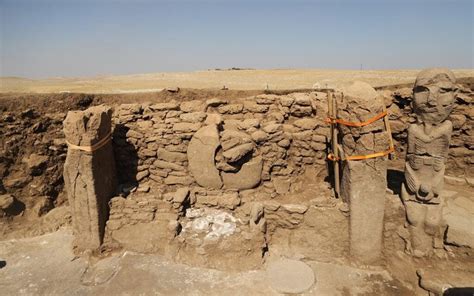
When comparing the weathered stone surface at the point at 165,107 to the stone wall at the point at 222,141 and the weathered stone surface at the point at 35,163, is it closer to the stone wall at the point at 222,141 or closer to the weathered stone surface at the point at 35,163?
the stone wall at the point at 222,141

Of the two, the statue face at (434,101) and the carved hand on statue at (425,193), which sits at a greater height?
the statue face at (434,101)

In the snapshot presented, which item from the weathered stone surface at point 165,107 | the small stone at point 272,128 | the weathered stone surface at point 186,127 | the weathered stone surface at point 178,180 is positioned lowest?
the weathered stone surface at point 178,180

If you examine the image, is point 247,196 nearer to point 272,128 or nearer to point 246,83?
point 272,128

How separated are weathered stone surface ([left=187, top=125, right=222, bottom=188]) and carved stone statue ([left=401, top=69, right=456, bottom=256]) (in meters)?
3.71

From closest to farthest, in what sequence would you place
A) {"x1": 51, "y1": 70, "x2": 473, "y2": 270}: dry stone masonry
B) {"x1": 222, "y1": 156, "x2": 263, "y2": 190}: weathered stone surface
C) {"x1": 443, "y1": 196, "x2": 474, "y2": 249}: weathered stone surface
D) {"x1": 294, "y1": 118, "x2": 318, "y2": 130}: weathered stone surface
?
{"x1": 443, "y1": 196, "x2": 474, "y2": 249}: weathered stone surface, {"x1": 51, "y1": 70, "x2": 473, "y2": 270}: dry stone masonry, {"x1": 222, "y1": 156, "x2": 263, "y2": 190}: weathered stone surface, {"x1": 294, "y1": 118, "x2": 318, "y2": 130}: weathered stone surface

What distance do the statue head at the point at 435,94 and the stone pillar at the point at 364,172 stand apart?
2.07ft

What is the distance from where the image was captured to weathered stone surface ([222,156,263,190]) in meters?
7.01

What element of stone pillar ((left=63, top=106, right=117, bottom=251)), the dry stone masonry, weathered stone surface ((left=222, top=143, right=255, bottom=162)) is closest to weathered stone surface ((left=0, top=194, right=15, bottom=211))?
the dry stone masonry

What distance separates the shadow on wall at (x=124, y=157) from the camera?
24.9ft

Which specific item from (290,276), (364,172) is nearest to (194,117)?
(364,172)

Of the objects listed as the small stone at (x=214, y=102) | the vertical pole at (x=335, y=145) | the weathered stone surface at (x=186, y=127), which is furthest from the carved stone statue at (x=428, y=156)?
the weathered stone surface at (x=186, y=127)

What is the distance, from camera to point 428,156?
18.1 feet

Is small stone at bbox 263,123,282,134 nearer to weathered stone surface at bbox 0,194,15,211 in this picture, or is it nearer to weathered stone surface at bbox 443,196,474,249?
weathered stone surface at bbox 443,196,474,249

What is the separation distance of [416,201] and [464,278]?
1.38 m
